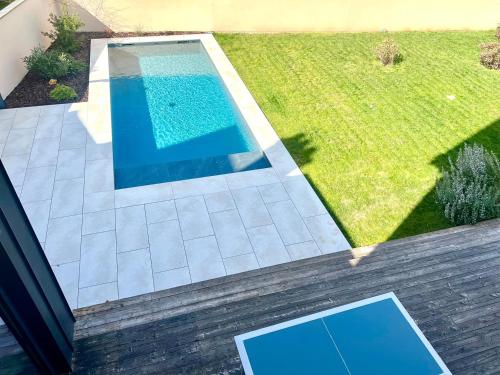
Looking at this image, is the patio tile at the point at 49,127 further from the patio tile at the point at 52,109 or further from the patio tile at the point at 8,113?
the patio tile at the point at 8,113

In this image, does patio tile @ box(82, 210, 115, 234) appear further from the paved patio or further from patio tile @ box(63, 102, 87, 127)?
patio tile @ box(63, 102, 87, 127)

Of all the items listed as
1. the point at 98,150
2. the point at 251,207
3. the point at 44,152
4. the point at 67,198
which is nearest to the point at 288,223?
the point at 251,207

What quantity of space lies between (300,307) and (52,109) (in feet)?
33.0

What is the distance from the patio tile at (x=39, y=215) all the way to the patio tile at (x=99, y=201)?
798 mm

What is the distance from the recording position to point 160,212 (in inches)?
331

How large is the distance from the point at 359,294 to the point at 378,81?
1058 cm

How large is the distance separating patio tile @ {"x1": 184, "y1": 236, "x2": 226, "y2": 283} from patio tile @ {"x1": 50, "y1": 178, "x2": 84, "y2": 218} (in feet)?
9.13

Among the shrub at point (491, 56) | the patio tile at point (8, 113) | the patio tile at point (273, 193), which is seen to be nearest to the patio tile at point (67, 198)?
the patio tile at point (8, 113)

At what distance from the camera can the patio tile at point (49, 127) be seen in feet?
34.9

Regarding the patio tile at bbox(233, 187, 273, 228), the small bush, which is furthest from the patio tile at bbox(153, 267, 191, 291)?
the small bush

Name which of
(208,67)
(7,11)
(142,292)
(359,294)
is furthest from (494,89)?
Result: (7,11)

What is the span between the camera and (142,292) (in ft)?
22.1

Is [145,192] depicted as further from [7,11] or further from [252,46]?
[252,46]

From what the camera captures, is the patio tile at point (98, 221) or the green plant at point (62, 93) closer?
the patio tile at point (98, 221)
